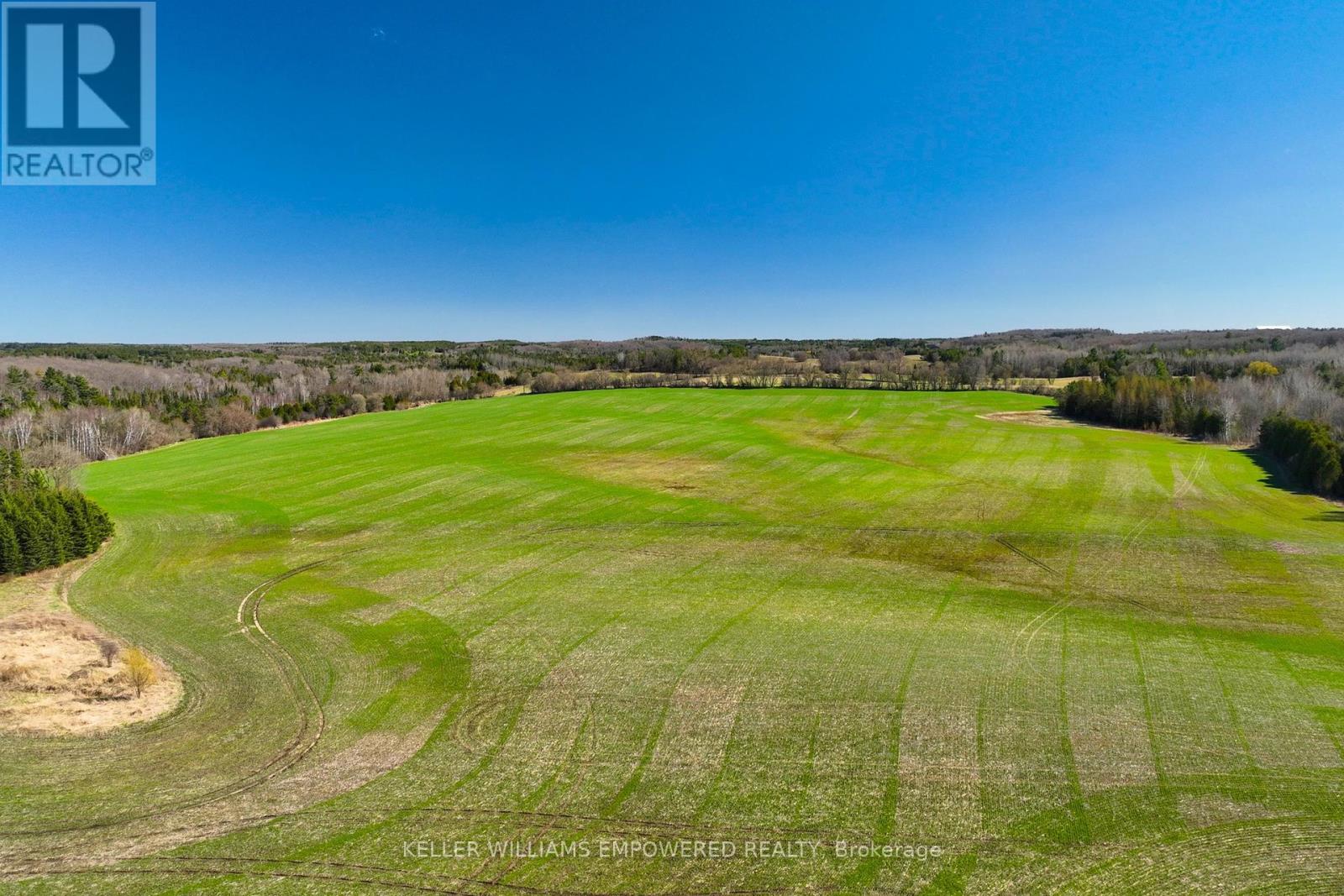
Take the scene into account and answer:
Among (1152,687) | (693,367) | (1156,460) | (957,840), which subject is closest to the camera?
(957,840)

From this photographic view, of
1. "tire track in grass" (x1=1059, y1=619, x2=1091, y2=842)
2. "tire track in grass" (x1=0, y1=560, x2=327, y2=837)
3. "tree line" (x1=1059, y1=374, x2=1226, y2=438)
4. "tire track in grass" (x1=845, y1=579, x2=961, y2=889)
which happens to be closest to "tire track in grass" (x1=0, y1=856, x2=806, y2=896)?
"tire track in grass" (x1=0, y1=560, x2=327, y2=837)

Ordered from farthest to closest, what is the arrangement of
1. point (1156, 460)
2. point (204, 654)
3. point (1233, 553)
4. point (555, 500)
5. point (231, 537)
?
point (1156, 460)
point (555, 500)
point (231, 537)
point (1233, 553)
point (204, 654)

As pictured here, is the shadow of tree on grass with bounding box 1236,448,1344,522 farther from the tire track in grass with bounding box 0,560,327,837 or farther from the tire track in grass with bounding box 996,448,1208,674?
the tire track in grass with bounding box 0,560,327,837

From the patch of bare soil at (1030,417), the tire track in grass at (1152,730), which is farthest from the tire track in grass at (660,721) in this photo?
the patch of bare soil at (1030,417)

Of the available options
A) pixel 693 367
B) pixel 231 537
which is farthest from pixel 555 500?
pixel 693 367

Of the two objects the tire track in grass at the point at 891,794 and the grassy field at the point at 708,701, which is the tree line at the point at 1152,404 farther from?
the tire track in grass at the point at 891,794

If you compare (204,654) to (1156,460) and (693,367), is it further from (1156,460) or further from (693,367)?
(693,367)

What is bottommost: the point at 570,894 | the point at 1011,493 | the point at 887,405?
the point at 570,894
